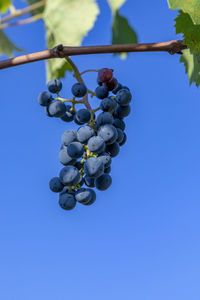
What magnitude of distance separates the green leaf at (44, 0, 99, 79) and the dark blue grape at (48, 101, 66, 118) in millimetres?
207

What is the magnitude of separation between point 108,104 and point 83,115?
0.31 ft

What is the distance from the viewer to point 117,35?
65.7 inches

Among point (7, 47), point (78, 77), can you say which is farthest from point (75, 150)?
point (7, 47)

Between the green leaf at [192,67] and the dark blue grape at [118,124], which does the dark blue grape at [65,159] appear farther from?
the green leaf at [192,67]

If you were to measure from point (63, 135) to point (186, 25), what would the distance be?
543mm

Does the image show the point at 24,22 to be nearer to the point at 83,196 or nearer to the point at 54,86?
the point at 54,86

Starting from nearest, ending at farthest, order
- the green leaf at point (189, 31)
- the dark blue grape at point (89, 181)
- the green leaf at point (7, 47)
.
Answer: the green leaf at point (189, 31) → the dark blue grape at point (89, 181) → the green leaf at point (7, 47)

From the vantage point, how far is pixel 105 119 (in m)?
1.37

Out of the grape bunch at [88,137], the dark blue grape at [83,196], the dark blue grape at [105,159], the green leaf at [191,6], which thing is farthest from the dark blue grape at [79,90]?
the green leaf at [191,6]

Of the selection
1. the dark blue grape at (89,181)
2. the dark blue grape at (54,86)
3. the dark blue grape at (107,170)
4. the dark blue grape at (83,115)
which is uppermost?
the dark blue grape at (54,86)

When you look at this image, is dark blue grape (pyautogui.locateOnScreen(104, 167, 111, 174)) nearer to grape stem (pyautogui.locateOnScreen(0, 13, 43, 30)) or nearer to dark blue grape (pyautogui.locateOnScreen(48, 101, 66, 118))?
dark blue grape (pyautogui.locateOnScreen(48, 101, 66, 118))

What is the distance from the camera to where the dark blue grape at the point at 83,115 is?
138cm

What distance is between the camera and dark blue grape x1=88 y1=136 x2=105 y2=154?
4.34ft

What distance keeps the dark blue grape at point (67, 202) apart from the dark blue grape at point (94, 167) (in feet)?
0.36
